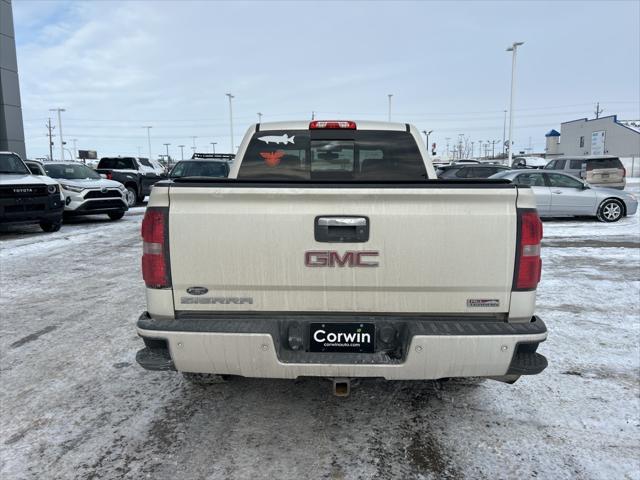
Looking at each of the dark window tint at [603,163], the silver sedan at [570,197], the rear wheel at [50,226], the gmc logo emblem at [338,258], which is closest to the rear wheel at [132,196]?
the rear wheel at [50,226]

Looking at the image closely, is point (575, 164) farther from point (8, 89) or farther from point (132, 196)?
point (8, 89)

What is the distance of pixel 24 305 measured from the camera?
599 centimetres

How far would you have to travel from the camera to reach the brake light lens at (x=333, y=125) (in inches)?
167

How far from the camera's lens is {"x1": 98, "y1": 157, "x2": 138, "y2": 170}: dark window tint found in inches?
821

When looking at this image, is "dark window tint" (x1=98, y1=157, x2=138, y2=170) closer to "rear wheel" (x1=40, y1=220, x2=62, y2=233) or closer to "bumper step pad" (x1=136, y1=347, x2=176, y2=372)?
"rear wheel" (x1=40, y1=220, x2=62, y2=233)

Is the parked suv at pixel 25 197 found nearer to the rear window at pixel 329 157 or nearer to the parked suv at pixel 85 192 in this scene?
the parked suv at pixel 85 192

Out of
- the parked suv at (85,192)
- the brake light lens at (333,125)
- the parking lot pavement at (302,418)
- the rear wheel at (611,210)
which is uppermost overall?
the brake light lens at (333,125)

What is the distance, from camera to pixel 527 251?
262 centimetres

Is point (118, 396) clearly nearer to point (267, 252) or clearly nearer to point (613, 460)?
point (267, 252)

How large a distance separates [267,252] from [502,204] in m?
1.30

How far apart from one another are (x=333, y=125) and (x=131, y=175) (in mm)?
16673

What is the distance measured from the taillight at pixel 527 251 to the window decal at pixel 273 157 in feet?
7.59

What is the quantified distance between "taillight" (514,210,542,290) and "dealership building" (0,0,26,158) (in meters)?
23.6

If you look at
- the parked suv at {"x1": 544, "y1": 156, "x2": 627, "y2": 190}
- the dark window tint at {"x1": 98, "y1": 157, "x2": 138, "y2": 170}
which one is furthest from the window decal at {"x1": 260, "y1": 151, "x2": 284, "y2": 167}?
the parked suv at {"x1": 544, "y1": 156, "x2": 627, "y2": 190}
